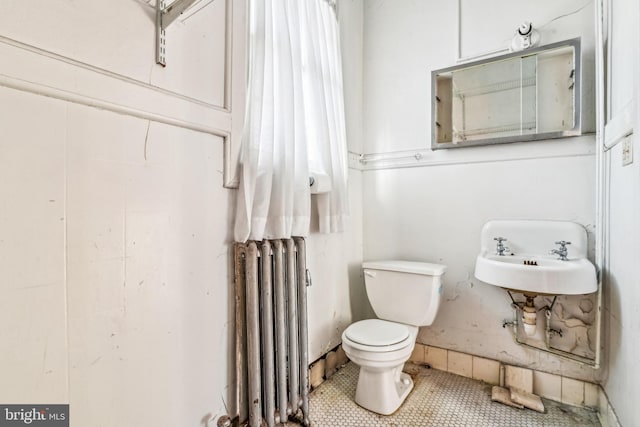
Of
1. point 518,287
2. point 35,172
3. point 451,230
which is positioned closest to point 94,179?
point 35,172

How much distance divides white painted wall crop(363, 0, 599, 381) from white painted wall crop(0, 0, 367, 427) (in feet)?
4.02

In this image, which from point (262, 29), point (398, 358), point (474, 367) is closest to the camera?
point (262, 29)

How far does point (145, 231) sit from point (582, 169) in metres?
1.99

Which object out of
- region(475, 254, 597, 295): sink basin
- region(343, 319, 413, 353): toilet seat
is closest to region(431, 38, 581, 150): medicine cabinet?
region(475, 254, 597, 295): sink basin

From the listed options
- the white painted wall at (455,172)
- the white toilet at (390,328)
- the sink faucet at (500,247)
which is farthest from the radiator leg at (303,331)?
the sink faucet at (500,247)

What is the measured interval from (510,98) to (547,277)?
1024 mm

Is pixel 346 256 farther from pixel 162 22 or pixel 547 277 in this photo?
pixel 162 22

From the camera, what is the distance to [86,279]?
81 cm

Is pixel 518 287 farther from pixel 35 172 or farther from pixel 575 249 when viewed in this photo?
pixel 35 172

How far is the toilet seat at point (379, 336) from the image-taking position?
1399mm

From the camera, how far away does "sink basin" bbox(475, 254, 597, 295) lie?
4.14 ft

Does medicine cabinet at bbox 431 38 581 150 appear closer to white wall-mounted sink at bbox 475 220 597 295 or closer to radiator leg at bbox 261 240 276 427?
white wall-mounted sink at bbox 475 220 597 295

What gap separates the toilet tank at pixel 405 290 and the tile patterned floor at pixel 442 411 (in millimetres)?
385

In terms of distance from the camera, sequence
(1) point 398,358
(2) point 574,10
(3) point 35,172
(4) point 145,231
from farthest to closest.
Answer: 1. (2) point 574,10
2. (1) point 398,358
3. (4) point 145,231
4. (3) point 35,172
